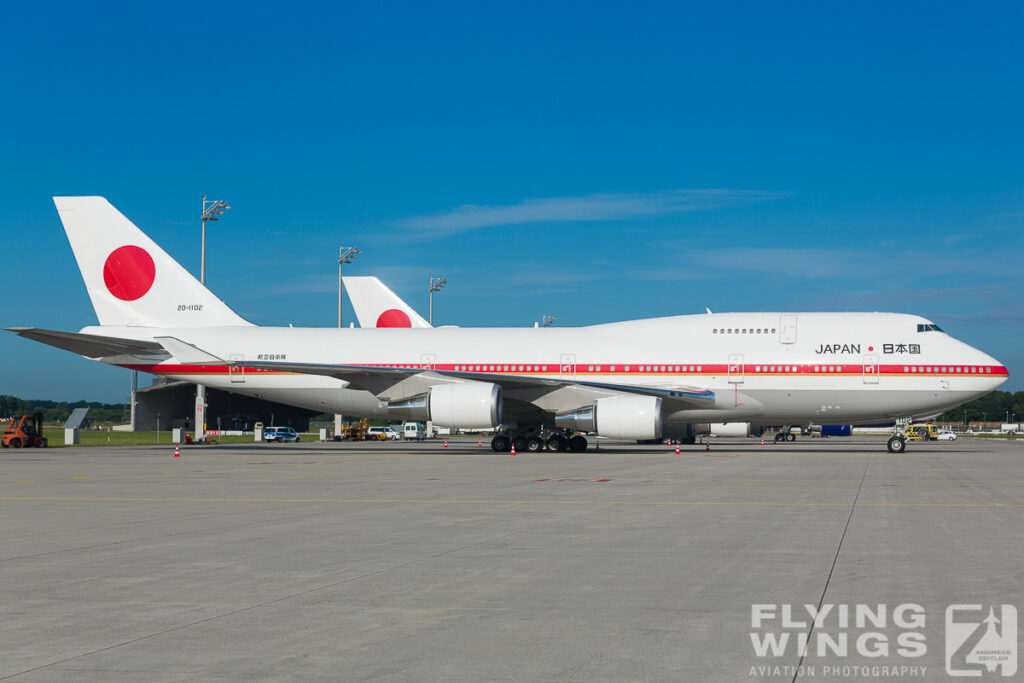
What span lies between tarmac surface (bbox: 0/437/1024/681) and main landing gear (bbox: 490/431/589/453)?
2016 centimetres

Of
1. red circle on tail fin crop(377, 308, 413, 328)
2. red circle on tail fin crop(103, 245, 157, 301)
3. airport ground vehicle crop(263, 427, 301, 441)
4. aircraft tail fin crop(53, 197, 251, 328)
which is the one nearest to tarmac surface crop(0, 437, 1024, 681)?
aircraft tail fin crop(53, 197, 251, 328)

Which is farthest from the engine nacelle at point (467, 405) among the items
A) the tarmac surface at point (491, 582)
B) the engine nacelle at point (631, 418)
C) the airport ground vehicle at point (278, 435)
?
the airport ground vehicle at point (278, 435)

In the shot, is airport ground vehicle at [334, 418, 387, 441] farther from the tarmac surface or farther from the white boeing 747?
the tarmac surface

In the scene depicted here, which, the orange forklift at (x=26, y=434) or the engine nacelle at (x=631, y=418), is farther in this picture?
the orange forklift at (x=26, y=434)

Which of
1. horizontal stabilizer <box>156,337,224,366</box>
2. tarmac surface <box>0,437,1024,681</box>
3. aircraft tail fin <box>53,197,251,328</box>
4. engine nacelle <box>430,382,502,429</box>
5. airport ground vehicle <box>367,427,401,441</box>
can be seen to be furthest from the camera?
airport ground vehicle <box>367,427,401,441</box>

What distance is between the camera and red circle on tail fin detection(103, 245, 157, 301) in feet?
129

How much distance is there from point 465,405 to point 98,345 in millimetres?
14862

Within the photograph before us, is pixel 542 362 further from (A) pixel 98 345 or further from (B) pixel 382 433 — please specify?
(B) pixel 382 433

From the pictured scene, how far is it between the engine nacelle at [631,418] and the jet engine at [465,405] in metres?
3.70

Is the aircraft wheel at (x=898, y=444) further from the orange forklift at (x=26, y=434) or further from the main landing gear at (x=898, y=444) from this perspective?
the orange forklift at (x=26, y=434)

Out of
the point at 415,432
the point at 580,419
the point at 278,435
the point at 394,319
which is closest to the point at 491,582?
the point at 580,419

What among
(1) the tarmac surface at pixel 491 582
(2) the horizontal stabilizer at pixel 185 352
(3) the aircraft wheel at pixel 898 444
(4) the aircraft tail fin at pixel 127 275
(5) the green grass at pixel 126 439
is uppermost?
(4) the aircraft tail fin at pixel 127 275

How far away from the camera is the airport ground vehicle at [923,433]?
304ft

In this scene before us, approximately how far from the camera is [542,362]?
36.7 metres
